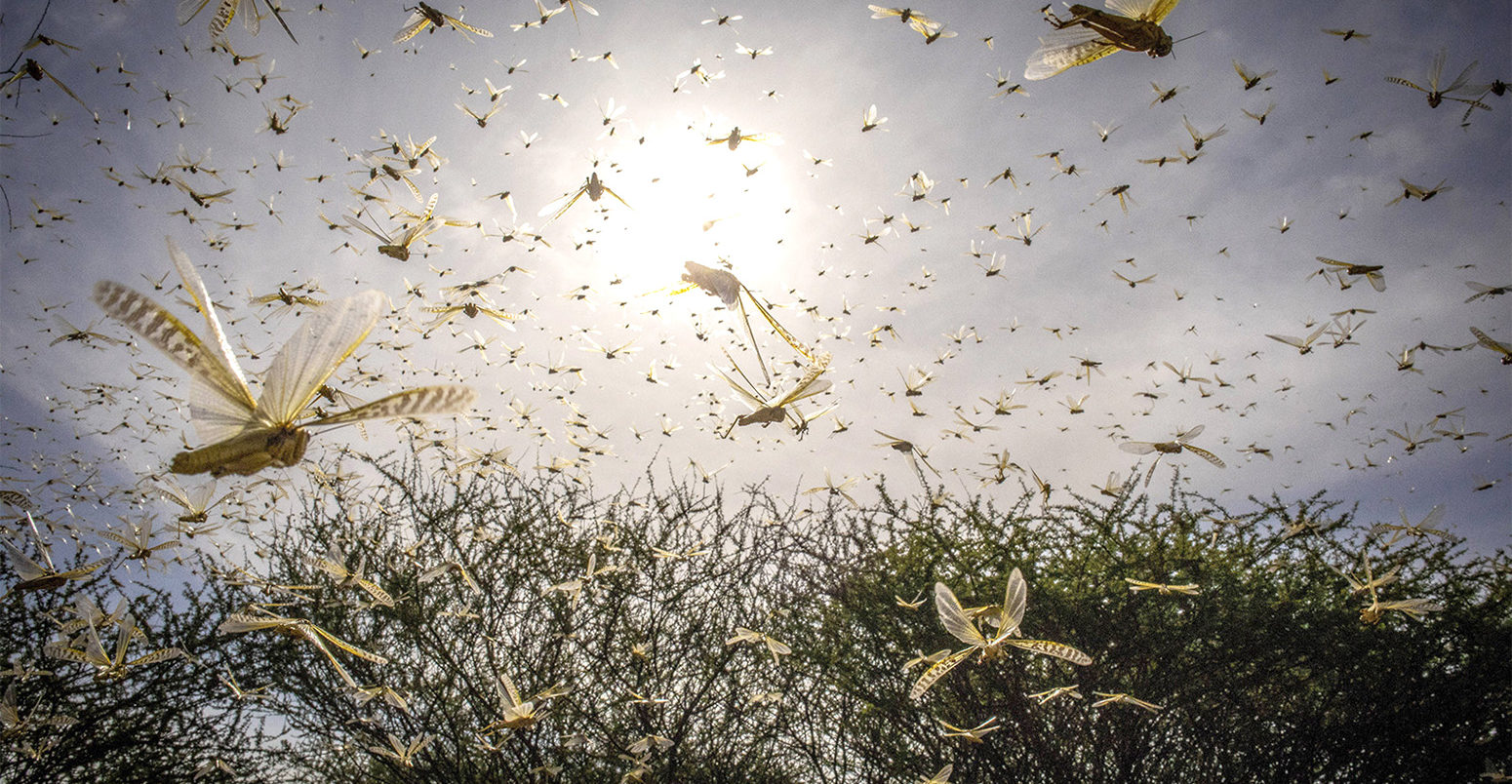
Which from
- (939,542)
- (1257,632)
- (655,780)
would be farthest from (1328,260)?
(655,780)

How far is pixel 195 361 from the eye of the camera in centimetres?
78

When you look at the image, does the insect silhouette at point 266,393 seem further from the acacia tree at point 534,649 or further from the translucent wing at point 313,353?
the acacia tree at point 534,649

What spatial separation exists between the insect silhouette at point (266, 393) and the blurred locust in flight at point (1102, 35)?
63.5 inches

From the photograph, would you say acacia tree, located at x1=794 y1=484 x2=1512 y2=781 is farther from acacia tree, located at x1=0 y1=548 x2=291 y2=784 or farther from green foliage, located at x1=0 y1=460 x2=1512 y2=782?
acacia tree, located at x1=0 y1=548 x2=291 y2=784

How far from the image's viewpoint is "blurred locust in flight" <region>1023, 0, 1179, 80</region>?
1.40 m

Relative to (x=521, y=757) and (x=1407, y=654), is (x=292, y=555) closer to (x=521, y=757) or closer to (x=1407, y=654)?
(x=521, y=757)

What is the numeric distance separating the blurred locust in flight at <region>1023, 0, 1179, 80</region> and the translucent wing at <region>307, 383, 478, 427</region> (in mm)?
1550

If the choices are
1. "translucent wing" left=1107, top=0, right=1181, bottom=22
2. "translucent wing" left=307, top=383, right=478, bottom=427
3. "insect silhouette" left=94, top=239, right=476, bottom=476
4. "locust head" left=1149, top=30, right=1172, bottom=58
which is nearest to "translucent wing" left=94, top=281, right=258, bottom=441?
"insect silhouette" left=94, top=239, right=476, bottom=476

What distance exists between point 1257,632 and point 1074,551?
155cm

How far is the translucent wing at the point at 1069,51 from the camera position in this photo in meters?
1.51

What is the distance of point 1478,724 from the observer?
518 cm

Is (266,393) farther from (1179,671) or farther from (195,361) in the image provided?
(1179,671)

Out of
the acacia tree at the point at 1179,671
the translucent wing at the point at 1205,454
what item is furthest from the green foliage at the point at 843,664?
the translucent wing at the point at 1205,454

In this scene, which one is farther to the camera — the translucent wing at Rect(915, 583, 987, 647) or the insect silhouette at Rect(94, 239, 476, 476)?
the translucent wing at Rect(915, 583, 987, 647)
